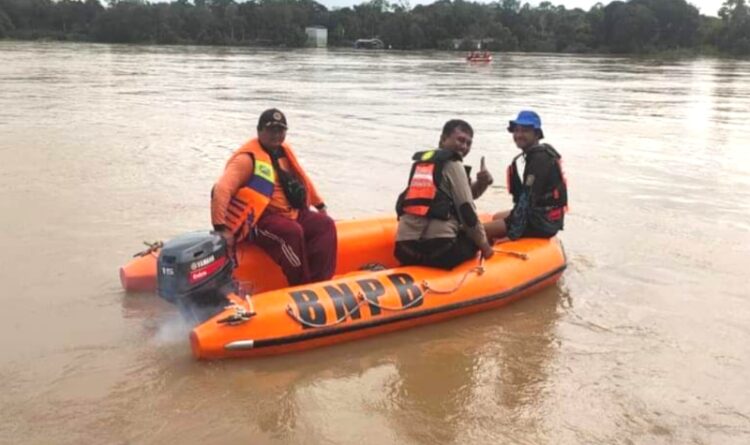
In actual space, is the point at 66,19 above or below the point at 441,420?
above

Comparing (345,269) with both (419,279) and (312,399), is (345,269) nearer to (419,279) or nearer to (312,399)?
(419,279)

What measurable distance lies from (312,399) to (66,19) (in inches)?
4046

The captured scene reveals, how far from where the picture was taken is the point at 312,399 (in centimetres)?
387

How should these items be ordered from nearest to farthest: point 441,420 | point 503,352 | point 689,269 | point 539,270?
point 441,420
point 503,352
point 539,270
point 689,269

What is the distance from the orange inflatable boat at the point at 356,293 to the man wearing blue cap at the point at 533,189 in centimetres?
14

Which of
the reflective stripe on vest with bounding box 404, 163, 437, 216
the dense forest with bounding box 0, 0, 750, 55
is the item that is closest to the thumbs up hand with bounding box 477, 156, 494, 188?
the reflective stripe on vest with bounding box 404, 163, 437, 216

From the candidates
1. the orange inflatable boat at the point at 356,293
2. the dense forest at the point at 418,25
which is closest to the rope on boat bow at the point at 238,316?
the orange inflatable boat at the point at 356,293

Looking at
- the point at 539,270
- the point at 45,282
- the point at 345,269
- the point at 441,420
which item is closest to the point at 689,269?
the point at 539,270

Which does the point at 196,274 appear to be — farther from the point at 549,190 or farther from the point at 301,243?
the point at 549,190

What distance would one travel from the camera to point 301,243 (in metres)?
4.64

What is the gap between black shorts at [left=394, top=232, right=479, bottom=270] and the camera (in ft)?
16.0

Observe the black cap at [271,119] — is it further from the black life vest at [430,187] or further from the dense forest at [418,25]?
the dense forest at [418,25]

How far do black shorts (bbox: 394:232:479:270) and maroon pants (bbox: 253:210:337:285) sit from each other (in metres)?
0.50

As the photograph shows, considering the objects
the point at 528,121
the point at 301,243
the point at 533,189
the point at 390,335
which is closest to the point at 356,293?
the point at 390,335
